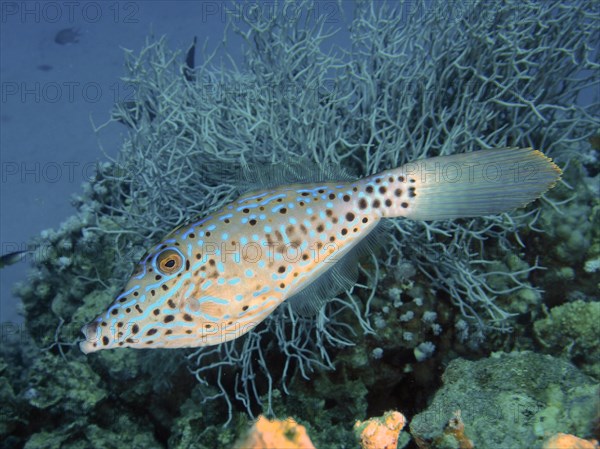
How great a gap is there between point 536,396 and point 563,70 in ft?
11.0

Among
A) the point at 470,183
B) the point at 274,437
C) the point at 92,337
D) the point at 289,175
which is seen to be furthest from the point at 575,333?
the point at 92,337

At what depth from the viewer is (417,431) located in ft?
6.98

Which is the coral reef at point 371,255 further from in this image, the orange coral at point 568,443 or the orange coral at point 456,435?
the orange coral at point 568,443

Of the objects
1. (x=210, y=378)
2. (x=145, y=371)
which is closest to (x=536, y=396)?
(x=210, y=378)

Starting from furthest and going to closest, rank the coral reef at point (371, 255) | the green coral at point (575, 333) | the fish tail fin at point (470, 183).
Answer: the coral reef at point (371, 255) → the green coral at point (575, 333) → the fish tail fin at point (470, 183)

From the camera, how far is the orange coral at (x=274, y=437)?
1.46 meters

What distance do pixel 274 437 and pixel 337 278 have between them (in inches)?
36.2

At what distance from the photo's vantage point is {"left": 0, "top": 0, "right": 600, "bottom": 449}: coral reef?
3551 mm

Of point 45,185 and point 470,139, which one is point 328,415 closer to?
point 470,139

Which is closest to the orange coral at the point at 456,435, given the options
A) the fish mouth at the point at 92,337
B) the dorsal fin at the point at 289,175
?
the dorsal fin at the point at 289,175

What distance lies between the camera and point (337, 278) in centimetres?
224

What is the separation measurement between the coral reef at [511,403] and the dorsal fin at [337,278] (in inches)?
30.0

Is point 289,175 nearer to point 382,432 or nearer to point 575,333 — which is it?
point 382,432

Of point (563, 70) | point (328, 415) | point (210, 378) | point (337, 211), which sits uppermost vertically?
point (563, 70)
